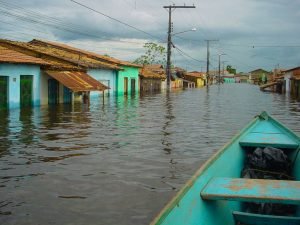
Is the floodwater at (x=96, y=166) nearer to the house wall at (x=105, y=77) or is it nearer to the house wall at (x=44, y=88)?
→ the house wall at (x=44, y=88)

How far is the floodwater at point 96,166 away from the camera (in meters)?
6.28

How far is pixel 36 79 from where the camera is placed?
84.4 ft

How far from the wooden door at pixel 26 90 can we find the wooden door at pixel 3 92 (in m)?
1.54

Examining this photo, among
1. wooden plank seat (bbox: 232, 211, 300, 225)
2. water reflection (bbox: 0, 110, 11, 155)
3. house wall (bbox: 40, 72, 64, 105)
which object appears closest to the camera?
wooden plank seat (bbox: 232, 211, 300, 225)

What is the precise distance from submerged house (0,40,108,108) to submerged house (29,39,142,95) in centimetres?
462

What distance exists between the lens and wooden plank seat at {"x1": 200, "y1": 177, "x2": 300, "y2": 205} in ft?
15.2

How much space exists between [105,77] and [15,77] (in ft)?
52.7

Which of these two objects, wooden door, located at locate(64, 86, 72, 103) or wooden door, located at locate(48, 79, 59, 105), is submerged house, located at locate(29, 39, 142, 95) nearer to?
wooden door, located at locate(64, 86, 72, 103)

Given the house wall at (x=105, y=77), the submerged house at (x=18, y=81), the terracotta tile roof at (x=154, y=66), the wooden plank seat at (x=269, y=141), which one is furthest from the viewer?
the terracotta tile roof at (x=154, y=66)

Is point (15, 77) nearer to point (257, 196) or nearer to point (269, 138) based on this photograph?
point (269, 138)

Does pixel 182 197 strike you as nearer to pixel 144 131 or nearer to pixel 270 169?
pixel 270 169

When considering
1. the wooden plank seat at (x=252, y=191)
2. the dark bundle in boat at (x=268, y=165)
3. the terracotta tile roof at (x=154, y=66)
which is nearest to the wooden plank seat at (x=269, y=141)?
the dark bundle in boat at (x=268, y=165)

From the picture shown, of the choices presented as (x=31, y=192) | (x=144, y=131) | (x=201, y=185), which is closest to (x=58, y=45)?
(x=144, y=131)

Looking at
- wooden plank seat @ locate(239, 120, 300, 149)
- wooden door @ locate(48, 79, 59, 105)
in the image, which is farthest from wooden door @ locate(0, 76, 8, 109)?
wooden plank seat @ locate(239, 120, 300, 149)
